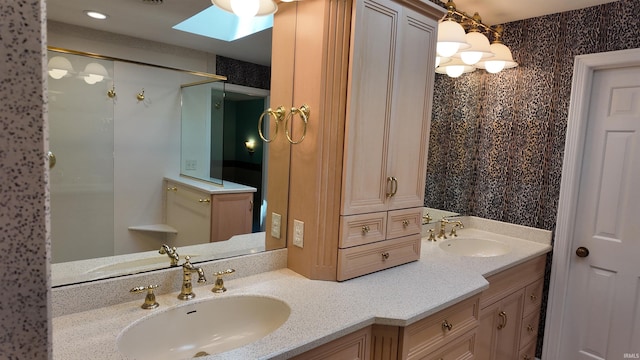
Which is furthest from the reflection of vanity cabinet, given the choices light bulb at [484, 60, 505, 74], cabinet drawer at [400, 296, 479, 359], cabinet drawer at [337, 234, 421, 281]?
light bulb at [484, 60, 505, 74]

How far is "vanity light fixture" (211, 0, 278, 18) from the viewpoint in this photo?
55.2 inches

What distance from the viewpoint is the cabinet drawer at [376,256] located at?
64.1 inches

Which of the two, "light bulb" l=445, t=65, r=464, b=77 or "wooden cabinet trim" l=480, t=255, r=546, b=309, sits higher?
"light bulb" l=445, t=65, r=464, b=77

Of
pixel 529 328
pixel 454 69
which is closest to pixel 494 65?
pixel 454 69

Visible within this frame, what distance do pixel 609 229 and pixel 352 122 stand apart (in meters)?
1.92

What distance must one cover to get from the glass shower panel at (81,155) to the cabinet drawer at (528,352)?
2.47 meters

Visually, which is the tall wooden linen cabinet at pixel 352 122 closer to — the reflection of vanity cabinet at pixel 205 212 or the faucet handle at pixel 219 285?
the reflection of vanity cabinet at pixel 205 212

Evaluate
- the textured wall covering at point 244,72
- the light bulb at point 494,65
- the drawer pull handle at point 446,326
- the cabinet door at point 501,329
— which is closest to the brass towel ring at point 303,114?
the textured wall covering at point 244,72

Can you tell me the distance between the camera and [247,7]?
4.63ft

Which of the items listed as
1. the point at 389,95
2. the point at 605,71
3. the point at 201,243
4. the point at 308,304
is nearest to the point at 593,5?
the point at 605,71

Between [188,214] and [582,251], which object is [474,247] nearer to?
[582,251]

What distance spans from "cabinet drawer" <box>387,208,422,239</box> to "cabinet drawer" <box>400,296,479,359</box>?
0.42 metres

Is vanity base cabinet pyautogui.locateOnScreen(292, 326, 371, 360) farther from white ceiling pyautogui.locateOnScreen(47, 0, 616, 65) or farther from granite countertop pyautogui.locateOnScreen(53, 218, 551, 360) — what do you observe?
white ceiling pyautogui.locateOnScreen(47, 0, 616, 65)

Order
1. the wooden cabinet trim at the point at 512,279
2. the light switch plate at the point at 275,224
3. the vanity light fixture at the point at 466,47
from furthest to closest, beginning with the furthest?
1. the vanity light fixture at the point at 466,47
2. the wooden cabinet trim at the point at 512,279
3. the light switch plate at the point at 275,224
